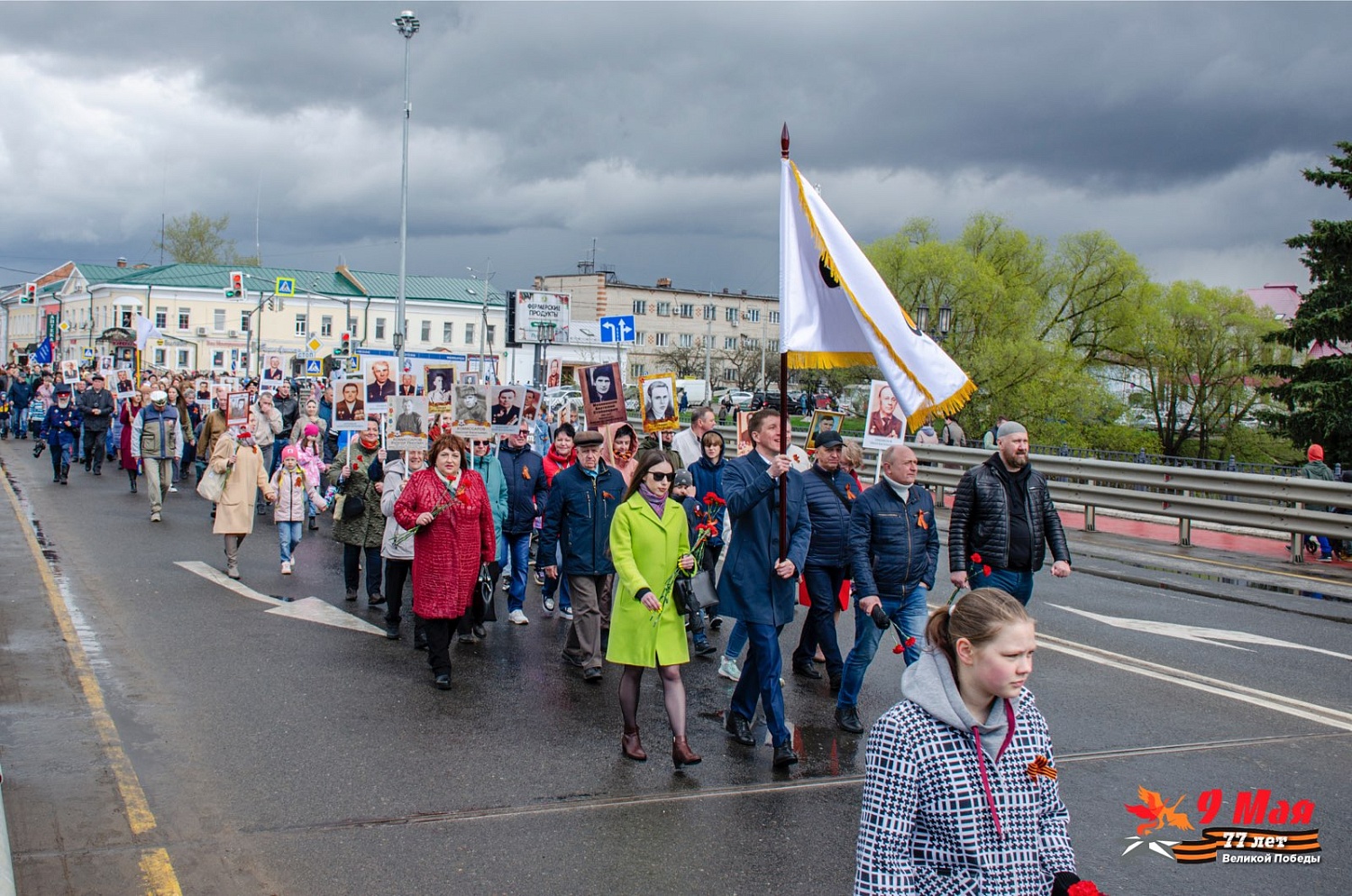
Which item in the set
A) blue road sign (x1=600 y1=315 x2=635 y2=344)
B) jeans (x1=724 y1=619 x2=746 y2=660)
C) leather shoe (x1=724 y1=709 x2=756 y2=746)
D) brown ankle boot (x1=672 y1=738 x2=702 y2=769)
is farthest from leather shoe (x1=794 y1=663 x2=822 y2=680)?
blue road sign (x1=600 y1=315 x2=635 y2=344)

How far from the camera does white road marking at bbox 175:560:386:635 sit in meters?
10.1

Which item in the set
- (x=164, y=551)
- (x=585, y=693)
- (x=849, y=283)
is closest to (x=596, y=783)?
(x=585, y=693)

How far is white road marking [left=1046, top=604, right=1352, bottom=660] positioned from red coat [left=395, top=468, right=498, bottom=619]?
6.01 metres

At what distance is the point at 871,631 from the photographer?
7219 mm

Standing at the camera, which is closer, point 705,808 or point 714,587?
point 705,808

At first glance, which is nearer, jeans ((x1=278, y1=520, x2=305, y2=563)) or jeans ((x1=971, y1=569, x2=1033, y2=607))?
jeans ((x1=971, y1=569, x2=1033, y2=607))

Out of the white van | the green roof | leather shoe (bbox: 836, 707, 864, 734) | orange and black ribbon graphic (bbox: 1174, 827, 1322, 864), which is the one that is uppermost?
the green roof

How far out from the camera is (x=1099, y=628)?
34.5ft

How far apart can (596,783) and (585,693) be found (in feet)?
6.29

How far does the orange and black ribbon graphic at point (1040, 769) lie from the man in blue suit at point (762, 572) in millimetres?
3449

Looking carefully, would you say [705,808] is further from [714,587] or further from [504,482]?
[504,482]

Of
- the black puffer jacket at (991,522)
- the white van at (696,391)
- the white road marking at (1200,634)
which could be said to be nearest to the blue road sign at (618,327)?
the white road marking at (1200,634)

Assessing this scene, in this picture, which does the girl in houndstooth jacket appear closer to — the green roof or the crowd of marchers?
the crowd of marchers

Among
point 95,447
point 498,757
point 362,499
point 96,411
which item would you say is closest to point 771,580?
point 498,757
